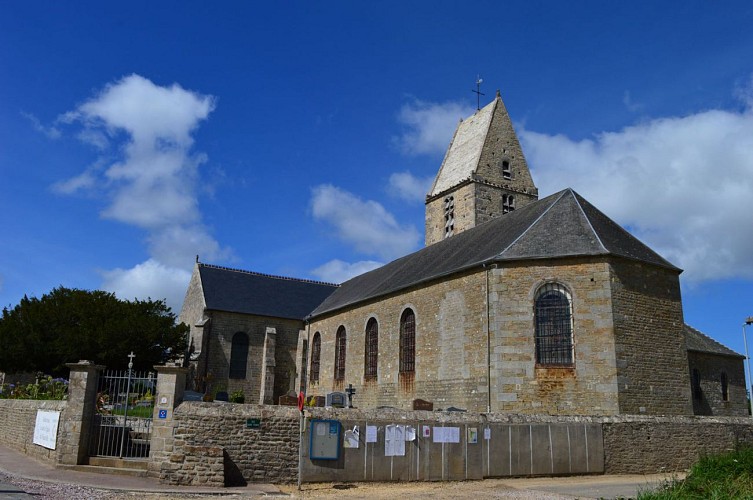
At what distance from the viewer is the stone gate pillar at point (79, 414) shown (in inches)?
488

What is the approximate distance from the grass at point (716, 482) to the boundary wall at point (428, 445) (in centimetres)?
342

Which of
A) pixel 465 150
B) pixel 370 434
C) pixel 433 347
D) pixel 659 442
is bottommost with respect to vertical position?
pixel 659 442

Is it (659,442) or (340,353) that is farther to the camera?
(340,353)

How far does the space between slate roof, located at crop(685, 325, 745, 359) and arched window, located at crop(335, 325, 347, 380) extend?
14.8 m

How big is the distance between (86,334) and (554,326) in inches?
881

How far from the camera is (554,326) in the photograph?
17797mm

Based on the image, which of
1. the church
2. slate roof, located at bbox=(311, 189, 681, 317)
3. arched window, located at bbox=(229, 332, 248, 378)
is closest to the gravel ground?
the church

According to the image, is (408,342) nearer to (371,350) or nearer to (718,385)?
(371,350)

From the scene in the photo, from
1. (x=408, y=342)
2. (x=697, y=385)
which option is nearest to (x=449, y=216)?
(x=408, y=342)

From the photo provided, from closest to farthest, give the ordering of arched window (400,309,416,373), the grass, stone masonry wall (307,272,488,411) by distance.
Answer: the grass < stone masonry wall (307,272,488,411) < arched window (400,309,416,373)

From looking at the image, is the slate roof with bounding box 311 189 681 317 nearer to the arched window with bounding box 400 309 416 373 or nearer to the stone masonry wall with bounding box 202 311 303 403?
the arched window with bounding box 400 309 416 373

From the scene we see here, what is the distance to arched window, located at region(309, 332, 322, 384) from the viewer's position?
3080cm

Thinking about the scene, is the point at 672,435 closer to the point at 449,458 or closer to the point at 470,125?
the point at 449,458

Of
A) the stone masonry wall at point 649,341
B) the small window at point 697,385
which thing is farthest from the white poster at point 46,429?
the small window at point 697,385
